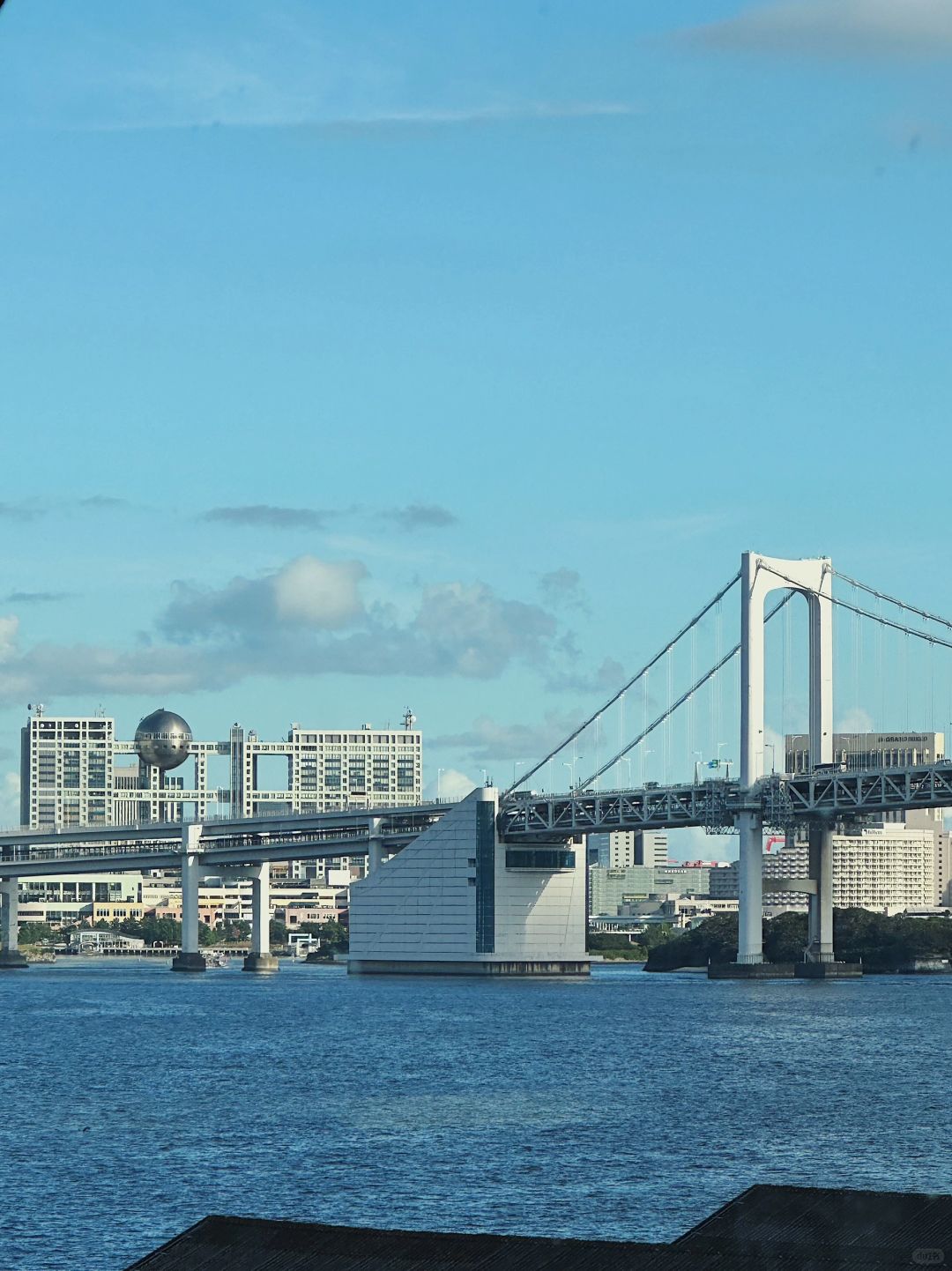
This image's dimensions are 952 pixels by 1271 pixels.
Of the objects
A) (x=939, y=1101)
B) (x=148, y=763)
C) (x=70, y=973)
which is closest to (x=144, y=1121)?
(x=939, y=1101)

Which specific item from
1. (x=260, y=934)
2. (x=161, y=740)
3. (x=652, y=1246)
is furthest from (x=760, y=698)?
(x=652, y=1246)

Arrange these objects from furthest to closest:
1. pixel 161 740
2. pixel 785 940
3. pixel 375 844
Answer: pixel 161 740 < pixel 785 940 < pixel 375 844

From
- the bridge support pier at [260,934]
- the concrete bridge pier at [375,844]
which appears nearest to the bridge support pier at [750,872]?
the concrete bridge pier at [375,844]

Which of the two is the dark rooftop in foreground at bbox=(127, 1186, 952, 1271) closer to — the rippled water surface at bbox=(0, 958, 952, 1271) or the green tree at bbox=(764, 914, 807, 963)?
the rippled water surface at bbox=(0, 958, 952, 1271)

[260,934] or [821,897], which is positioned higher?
[821,897]

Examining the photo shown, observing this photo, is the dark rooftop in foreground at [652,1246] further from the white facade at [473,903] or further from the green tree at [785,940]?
the green tree at [785,940]

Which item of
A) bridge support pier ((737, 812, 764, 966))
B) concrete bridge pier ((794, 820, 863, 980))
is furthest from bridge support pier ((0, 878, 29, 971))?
bridge support pier ((737, 812, 764, 966))

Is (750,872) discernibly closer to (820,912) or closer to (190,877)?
(820,912)

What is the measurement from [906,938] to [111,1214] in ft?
433

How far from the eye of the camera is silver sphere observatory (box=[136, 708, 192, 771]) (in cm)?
19200

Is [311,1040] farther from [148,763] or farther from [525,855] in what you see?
[148,763]

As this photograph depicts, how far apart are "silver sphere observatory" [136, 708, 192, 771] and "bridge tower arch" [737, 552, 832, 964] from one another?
8083 centimetres

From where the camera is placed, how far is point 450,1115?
5072cm

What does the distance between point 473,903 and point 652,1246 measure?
3982 inches
